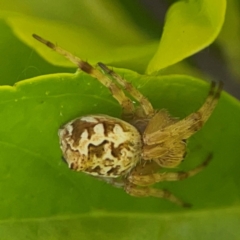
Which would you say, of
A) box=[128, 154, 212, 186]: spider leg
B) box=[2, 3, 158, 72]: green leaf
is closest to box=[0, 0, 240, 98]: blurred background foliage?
box=[2, 3, 158, 72]: green leaf

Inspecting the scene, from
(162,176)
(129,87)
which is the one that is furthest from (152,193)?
(129,87)

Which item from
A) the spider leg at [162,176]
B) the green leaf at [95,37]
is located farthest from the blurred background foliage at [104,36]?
the spider leg at [162,176]

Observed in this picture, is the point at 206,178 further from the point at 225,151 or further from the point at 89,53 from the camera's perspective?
the point at 89,53

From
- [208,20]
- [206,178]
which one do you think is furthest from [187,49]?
[206,178]

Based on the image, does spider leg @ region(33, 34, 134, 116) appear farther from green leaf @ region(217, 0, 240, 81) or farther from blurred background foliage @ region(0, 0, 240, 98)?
green leaf @ region(217, 0, 240, 81)

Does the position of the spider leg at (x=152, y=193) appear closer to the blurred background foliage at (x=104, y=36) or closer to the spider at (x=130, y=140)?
the spider at (x=130, y=140)

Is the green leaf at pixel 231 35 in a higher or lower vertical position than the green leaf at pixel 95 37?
higher
